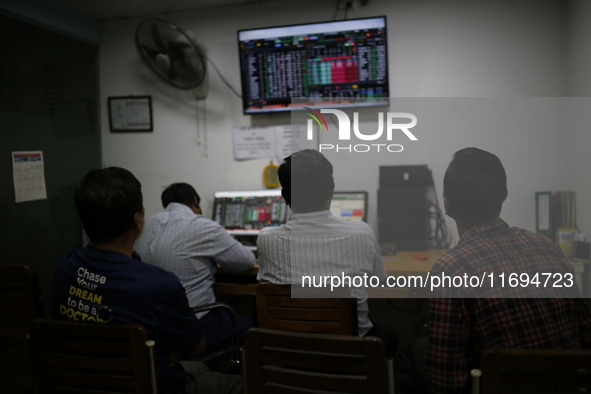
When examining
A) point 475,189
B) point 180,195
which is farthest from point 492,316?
point 180,195

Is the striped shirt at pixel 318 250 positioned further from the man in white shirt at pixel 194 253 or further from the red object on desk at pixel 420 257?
the man in white shirt at pixel 194 253

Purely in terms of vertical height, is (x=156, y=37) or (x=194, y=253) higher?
(x=156, y=37)

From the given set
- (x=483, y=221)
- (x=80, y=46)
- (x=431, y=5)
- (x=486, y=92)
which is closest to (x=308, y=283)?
(x=483, y=221)

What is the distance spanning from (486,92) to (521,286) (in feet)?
6.05

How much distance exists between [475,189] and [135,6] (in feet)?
8.92

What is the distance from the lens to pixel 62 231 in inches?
109

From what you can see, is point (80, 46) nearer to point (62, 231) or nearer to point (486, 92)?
point (62, 231)

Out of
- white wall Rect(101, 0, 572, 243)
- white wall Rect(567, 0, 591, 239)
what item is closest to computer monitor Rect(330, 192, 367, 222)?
white wall Rect(101, 0, 572, 243)

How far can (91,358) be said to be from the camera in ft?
3.67

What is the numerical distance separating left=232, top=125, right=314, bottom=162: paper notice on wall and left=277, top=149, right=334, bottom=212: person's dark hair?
1.32 metres

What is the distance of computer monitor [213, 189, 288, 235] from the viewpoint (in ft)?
8.97

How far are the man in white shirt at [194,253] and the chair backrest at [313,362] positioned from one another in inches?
33.4

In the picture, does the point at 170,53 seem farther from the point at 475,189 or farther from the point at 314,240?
the point at 475,189

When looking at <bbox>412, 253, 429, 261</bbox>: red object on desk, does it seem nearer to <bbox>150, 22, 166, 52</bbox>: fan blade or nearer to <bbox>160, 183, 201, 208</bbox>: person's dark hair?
<bbox>160, 183, 201, 208</bbox>: person's dark hair
